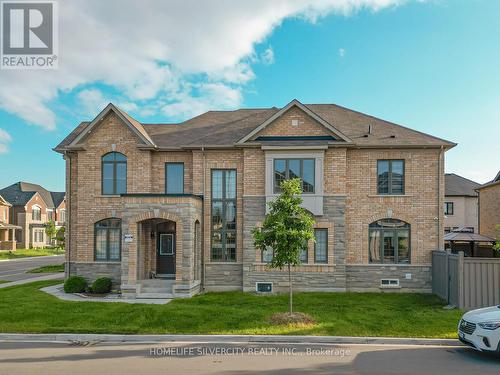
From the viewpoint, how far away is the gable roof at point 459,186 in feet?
129

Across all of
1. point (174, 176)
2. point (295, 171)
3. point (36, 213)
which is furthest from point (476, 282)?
point (36, 213)

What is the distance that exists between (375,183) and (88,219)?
43.8 feet

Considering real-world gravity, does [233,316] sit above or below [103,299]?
above

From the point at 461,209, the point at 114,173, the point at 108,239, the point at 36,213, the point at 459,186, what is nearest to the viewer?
the point at 108,239

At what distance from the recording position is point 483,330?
8398 millimetres

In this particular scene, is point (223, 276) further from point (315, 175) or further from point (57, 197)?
point (57, 197)

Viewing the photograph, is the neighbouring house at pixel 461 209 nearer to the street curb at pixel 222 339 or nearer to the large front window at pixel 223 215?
the large front window at pixel 223 215

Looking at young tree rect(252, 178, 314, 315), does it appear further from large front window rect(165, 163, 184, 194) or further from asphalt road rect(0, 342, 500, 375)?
large front window rect(165, 163, 184, 194)

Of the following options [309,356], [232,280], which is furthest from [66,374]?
[232,280]

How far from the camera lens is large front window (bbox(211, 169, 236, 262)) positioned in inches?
688

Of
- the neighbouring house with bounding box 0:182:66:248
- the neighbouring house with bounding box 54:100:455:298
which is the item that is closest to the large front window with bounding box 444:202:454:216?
the neighbouring house with bounding box 54:100:455:298

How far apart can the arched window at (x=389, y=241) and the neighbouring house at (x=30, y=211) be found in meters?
54.1

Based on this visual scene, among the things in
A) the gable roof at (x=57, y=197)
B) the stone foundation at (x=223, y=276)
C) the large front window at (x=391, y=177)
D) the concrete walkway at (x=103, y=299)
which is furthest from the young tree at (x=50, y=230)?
the large front window at (x=391, y=177)

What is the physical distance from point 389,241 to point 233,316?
28.5ft
